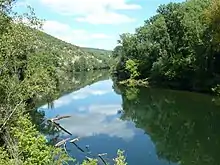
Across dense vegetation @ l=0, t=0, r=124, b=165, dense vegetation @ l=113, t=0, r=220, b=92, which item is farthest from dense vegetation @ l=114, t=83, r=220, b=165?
dense vegetation @ l=0, t=0, r=124, b=165

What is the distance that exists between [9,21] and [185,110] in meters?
32.6

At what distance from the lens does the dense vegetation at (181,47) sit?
63875mm

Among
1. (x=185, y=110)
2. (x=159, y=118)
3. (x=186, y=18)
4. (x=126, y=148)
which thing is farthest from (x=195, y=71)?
(x=126, y=148)

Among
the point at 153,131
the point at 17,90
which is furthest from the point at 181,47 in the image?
the point at 17,90

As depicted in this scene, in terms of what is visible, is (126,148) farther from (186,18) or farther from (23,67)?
(186,18)

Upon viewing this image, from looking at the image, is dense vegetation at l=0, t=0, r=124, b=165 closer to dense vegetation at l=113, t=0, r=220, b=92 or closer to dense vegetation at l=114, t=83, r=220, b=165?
dense vegetation at l=114, t=83, r=220, b=165

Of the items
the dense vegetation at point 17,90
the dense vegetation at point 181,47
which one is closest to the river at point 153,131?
the dense vegetation at point 17,90

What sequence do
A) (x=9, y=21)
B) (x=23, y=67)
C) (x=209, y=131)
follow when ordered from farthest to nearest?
1. (x=209, y=131)
2. (x=23, y=67)
3. (x=9, y=21)

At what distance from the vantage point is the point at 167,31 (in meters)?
82.7

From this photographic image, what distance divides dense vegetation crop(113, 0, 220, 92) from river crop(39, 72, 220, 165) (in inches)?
401

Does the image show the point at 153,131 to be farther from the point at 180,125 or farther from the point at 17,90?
the point at 17,90

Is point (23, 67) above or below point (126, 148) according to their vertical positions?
above

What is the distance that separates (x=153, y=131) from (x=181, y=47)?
43.8 meters

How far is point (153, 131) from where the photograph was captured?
3703cm
